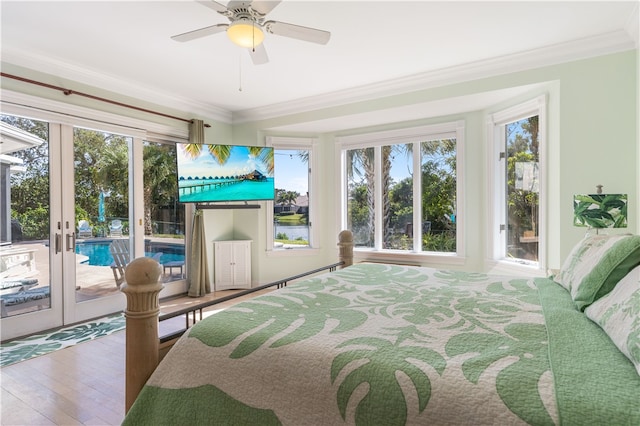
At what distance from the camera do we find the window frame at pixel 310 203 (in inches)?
198

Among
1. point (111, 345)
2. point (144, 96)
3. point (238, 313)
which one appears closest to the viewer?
point (238, 313)

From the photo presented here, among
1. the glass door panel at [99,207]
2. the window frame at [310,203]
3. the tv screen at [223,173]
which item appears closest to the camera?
the glass door panel at [99,207]

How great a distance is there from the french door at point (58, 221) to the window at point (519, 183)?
4.26 metres

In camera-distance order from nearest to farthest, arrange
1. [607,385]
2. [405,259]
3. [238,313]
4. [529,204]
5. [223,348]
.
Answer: [607,385]
[223,348]
[238,313]
[529,204]
[405,259]

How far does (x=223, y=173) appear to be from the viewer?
4.29 meters

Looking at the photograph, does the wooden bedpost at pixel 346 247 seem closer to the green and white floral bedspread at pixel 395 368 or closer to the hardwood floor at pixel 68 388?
the green and white floral bedspread at pixel 395 368

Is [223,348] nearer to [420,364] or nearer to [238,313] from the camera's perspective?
[238,313]

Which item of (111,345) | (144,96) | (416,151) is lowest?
(111,345)

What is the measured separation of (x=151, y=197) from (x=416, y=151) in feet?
11.2

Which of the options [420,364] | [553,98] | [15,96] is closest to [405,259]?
[553,98]

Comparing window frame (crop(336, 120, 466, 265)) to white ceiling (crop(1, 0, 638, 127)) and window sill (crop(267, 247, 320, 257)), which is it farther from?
white ceiling (crop(1, 0, 638, 127))

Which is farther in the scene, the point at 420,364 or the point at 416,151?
the point at 416,151

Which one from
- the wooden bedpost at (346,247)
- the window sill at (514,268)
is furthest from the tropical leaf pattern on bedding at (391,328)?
the window sill at (514,268)

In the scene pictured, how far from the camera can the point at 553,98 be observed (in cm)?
313
